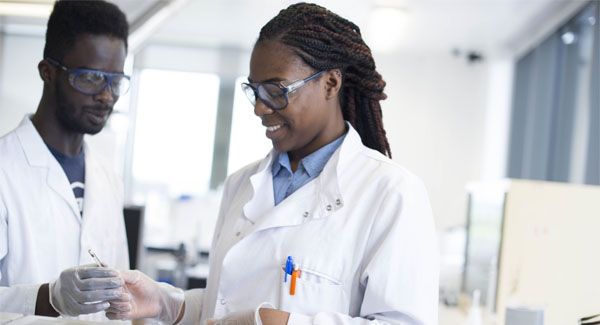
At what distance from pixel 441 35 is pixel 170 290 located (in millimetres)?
4606

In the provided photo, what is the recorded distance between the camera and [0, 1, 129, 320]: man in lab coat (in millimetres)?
1101

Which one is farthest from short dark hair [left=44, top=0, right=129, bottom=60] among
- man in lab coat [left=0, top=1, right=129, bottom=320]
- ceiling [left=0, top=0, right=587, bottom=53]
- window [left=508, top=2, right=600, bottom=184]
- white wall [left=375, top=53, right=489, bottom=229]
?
white wall [left=375, top=53, right=489, bottom=229]

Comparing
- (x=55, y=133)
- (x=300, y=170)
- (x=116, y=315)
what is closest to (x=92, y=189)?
(x=55, y=133)

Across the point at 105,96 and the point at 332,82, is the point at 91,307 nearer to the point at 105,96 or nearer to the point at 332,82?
the point at 105,96

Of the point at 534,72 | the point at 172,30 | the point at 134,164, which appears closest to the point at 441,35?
the point at 534,72

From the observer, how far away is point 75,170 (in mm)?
1426

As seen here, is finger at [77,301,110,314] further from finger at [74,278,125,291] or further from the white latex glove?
the white latex glove

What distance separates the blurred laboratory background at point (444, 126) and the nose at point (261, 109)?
0.12m

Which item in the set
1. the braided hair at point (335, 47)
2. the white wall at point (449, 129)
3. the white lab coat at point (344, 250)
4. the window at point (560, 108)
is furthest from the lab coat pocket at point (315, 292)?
the white wall at point (449, 129)

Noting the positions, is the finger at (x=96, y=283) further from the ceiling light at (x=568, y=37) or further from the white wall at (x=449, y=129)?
the white wall at (x=449, y=129)

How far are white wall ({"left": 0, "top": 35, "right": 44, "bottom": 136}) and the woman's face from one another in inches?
16.8

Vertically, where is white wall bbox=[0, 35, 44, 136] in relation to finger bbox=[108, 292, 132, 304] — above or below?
above

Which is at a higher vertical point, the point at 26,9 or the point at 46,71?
the point at 26,9

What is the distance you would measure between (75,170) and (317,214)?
65cm
